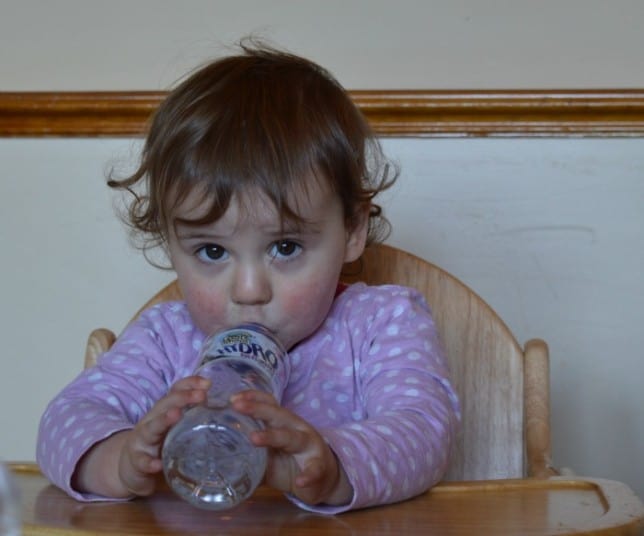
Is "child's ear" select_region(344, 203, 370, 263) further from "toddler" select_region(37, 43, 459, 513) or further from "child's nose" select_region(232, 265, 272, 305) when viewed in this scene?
"child's nose" select_region(232, 265, 272, 305)

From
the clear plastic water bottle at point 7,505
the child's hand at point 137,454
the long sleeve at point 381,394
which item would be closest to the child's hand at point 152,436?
the child's hand at point 137,454

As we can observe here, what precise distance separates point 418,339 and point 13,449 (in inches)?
36.3

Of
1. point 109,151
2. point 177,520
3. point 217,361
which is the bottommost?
point 177,520

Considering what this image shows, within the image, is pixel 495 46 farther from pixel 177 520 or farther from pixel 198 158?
pixel 177 520

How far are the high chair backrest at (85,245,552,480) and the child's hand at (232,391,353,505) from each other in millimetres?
475

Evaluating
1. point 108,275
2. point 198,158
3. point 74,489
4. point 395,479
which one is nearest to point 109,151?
point 108,275

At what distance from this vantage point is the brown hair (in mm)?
949

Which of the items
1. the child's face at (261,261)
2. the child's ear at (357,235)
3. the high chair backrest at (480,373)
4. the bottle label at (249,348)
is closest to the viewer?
the bottle label at (249,348)

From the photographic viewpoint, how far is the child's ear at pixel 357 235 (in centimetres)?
109

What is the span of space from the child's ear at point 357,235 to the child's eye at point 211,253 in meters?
0.15

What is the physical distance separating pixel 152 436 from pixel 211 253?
278mm

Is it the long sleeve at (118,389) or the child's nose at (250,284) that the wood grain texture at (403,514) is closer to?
the long sleeve at (118,389)

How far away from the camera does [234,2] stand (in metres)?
1.60

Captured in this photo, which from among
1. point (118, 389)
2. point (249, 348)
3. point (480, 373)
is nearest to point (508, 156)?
point (480, 373)
